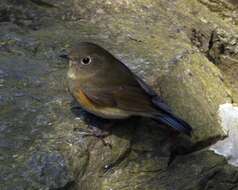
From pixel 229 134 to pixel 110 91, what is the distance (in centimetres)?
141

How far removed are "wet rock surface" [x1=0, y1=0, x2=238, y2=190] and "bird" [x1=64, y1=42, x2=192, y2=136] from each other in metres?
0.25

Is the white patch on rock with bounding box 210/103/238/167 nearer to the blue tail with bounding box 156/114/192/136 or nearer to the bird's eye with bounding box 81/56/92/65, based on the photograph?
the blue tail with bounding box 156/114/192/136

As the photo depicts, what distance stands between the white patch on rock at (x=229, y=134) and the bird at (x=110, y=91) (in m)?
0.56

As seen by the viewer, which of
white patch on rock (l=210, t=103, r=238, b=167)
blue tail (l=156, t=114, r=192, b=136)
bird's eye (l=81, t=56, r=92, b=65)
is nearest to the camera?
blue tail (l=156, t=114, r=192, b=136)

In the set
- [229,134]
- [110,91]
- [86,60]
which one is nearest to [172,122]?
[110,91]

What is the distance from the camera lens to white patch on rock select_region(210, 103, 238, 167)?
5.50 meters

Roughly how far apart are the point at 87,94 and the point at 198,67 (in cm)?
163

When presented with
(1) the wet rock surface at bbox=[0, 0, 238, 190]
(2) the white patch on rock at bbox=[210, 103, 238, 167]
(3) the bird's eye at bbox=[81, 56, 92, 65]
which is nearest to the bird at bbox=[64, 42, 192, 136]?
(3) the bird's eye at bbox=[81, 56, 92, 65]

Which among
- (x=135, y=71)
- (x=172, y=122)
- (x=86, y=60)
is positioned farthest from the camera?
(x=135, y=71)

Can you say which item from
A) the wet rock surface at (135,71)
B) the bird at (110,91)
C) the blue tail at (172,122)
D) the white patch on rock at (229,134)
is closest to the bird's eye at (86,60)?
the bird at (110,91)

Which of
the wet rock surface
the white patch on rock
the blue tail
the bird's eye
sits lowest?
the white patch on rock

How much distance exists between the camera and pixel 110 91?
16.2 ft

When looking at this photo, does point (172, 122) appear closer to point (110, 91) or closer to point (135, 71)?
point (110, 91)

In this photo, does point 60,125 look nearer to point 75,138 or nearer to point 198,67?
point 75,138
